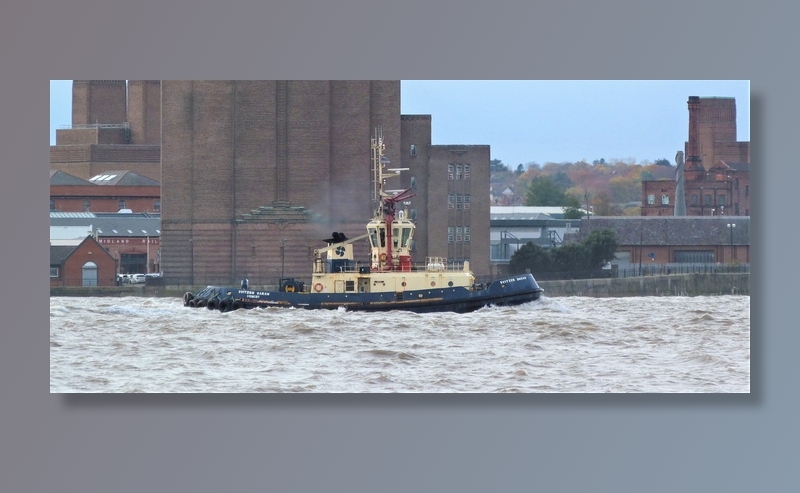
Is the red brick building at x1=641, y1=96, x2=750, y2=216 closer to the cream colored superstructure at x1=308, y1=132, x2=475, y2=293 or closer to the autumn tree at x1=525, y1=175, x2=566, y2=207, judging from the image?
the autumn tree at x1=525, y1=175, x2=566, y2=207

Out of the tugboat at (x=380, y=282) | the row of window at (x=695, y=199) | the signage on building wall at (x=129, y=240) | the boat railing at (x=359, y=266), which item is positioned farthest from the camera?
the boat railing at (x=359, y=266)

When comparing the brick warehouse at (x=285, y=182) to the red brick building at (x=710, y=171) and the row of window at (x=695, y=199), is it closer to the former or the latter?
the row of window at (x=695, y=199)

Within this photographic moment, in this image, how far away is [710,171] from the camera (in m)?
Result: 14.8

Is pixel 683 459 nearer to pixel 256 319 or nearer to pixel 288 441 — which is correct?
pixel 288 441

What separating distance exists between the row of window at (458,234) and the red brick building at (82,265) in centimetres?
493

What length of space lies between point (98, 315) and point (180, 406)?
2.25 m

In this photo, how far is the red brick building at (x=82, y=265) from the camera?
44.8 feet

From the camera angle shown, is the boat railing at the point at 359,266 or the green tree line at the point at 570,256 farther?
the boat railing at the point at 359,266

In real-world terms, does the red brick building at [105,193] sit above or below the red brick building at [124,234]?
above

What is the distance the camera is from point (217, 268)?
2203 cm

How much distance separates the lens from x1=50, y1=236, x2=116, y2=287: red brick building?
44.8 feet

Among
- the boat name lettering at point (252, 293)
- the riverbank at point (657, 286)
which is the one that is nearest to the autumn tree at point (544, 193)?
the riverbank at point (657, 286)
